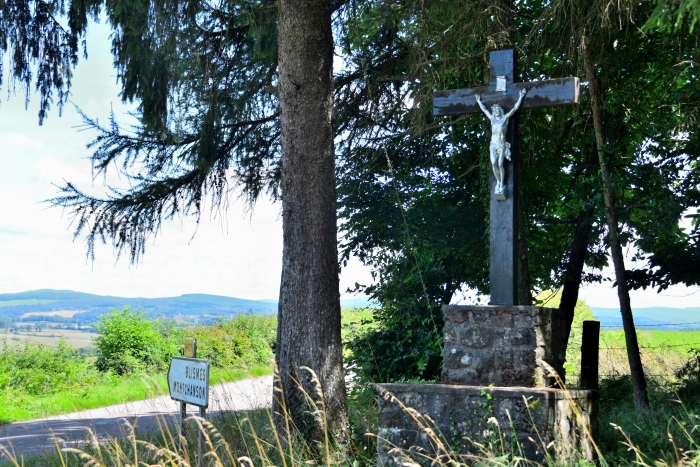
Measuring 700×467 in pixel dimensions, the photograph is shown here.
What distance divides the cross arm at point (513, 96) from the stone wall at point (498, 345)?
71.7 inches

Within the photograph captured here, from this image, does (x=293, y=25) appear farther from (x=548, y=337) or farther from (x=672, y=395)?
(x=672, y=395)

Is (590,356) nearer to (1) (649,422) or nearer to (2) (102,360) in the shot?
(1) (649,422)

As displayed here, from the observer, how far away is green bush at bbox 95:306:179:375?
50.8 feet

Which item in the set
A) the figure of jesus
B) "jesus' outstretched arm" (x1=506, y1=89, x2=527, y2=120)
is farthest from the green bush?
"jesus' outstretched arm" (x1=506, y1=89, x2=527, y2=120)

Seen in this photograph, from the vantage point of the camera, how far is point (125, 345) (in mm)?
15633

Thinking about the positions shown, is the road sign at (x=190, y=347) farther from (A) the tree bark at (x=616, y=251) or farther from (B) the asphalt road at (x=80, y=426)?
(A) the tree bark at (x=616, y=251)

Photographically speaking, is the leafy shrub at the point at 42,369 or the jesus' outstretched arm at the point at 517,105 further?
the leafy shrub at the point at 42,369

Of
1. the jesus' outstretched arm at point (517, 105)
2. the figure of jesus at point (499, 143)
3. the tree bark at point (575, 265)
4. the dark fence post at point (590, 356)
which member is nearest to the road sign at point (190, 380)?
the figure of jesus at point (499, 143)

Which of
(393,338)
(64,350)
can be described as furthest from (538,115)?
(64,350)

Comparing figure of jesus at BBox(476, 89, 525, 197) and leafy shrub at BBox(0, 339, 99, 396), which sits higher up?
figure of jesus at BBox(476, 89, 525, 197)

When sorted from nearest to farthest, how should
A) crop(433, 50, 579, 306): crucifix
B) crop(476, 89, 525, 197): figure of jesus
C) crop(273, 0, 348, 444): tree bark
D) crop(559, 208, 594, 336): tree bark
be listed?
crop(433, 50, 579, 306): crucifix < crop(476, 89, 525, 197): figure of jesus < crop(273, 0, 348, 444): tree bark < crop(559, 208, 594, 336): tree bark

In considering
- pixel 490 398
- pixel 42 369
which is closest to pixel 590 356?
pixel 490 398

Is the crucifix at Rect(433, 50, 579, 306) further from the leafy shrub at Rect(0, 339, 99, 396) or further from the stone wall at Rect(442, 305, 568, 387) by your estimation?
the leafy shrub at Rect(0, 339, 99, 396)

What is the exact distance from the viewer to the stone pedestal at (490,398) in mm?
5211
